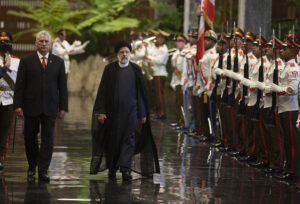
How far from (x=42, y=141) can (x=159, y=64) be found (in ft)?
33.9

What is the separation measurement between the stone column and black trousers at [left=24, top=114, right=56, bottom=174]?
618 centimetres

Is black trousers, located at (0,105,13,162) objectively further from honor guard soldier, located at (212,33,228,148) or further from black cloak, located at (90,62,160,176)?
honor guard soldier, located at (212,33,228,148)

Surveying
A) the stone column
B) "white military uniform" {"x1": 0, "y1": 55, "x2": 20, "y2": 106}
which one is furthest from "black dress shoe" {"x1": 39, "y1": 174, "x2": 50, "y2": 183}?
the stone column

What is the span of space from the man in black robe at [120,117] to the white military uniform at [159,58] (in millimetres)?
9107

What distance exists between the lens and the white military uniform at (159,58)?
64.2 ft

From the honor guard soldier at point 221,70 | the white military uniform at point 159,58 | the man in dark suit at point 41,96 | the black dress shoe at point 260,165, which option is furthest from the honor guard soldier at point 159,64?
the man in dark suit at point 41,96

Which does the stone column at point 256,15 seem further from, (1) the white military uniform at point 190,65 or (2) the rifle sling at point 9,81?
(2) the rifle sling at point 9,81

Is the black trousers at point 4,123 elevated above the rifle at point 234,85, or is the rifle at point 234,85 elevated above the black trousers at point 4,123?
the rifle at point 234,85

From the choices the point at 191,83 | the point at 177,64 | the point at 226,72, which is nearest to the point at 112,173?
the point at 226,72

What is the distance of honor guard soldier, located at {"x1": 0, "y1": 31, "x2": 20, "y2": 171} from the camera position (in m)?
10.4

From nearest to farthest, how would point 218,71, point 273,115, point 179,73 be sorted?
point 273,115 < point 218,71 < point 179,73

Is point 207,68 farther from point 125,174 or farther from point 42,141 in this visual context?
point 42,141

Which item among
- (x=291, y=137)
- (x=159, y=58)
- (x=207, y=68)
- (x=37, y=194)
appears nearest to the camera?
(x=37, y=194)

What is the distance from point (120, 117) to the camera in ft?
33.5
